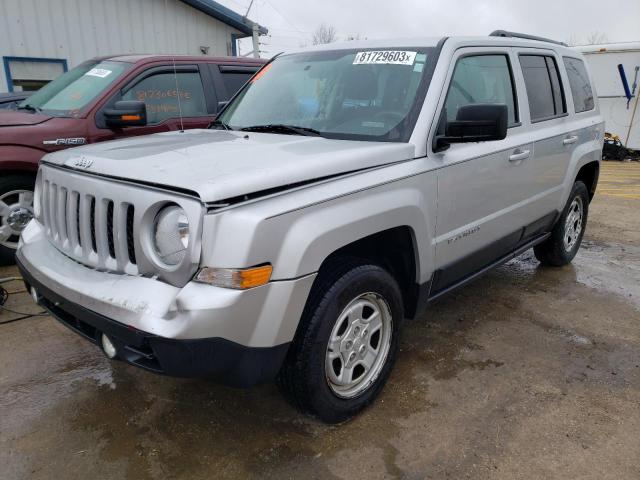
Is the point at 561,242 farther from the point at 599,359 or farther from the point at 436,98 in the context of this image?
the point at 436,98

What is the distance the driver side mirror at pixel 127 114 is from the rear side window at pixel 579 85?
12.1ft

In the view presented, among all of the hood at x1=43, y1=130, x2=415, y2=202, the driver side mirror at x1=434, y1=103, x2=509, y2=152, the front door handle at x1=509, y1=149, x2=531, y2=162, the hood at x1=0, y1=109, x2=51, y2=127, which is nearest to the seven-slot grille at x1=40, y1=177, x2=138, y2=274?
the hood at x1=43, y1=130, x2=415, y2=202

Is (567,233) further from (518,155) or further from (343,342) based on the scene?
(343,342)

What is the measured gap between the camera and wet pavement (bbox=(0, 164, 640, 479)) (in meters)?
2.30

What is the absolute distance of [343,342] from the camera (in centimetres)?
248

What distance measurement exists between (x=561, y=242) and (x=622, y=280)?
2.12 feet

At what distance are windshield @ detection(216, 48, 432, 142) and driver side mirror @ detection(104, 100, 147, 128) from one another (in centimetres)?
116

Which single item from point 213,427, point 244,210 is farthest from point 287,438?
point 244,210

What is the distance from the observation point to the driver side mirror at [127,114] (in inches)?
170

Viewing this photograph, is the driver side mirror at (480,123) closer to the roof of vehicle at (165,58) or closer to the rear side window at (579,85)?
the rear side window at (579,85)

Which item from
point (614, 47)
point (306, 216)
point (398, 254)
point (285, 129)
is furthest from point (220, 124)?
point (614, 47)

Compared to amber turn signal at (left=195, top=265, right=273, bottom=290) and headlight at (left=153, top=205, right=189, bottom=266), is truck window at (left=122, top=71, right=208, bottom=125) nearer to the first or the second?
headlight at (left=153, top=205, right=189, bottom=266)

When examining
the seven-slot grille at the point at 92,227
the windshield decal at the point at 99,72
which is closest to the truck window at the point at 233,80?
the windshield decal at the point at 99,72

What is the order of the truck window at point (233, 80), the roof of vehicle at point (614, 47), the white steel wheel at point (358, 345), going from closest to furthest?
the white steel wheel at point (358, 345), the truck window at point (233, 80), the roof of vehicle at point (614, 47)
